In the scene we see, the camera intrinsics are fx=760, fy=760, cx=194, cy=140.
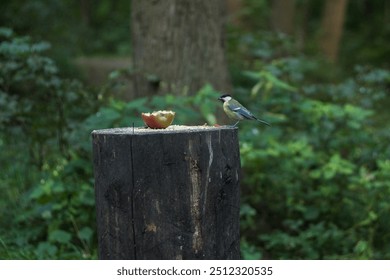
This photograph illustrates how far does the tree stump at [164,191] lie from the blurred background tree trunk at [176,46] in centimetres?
328

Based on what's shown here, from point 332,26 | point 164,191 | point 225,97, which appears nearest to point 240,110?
point 225,97

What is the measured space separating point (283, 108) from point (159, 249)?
3936 mm

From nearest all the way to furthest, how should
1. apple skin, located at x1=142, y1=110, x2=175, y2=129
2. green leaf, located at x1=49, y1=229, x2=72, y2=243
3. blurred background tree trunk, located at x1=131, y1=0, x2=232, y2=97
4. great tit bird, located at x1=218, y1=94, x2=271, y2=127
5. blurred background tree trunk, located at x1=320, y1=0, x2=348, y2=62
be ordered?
apple skin, located at x1=142, y1=110, x2=175, y2=129, great tit bird, located at x1=218, y1=94, x2=271, y2=127, green leaf, located at x1=49, y1=229, x2=72, y2=243, blurred background tree trunk, located at x1=131, y1=0, x2=232, y2=97, blurred background tree trunk, located at x1=320, y1=0, x2=348, y2=62

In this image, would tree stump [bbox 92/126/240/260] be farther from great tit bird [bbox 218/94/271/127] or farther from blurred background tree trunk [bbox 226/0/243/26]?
blurred background tree trunk [bbox 226/0/243/26]

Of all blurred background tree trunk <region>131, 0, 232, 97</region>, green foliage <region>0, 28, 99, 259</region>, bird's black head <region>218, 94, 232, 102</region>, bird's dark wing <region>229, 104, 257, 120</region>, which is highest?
blurred background tree trunk <region>131, 0, 232, 97</region>

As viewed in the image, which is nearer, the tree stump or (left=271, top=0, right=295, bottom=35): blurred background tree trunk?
the tree stump

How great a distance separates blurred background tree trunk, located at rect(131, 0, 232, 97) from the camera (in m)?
7.38

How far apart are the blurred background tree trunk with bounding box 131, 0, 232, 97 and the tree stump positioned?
328 centimetres

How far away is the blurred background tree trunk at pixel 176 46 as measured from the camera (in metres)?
7.38

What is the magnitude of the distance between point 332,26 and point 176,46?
41.7 feet

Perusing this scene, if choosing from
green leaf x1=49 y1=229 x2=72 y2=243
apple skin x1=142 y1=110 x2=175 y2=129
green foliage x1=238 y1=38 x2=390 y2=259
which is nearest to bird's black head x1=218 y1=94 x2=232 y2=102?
apple skin x1=142 y1=110 x2=175 y2=129

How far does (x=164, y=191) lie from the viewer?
3.94 m

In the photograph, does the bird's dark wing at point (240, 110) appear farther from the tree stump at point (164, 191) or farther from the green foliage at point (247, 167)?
the green foliage at point (247, 167)

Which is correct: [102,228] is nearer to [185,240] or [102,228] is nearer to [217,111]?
[185,240]
